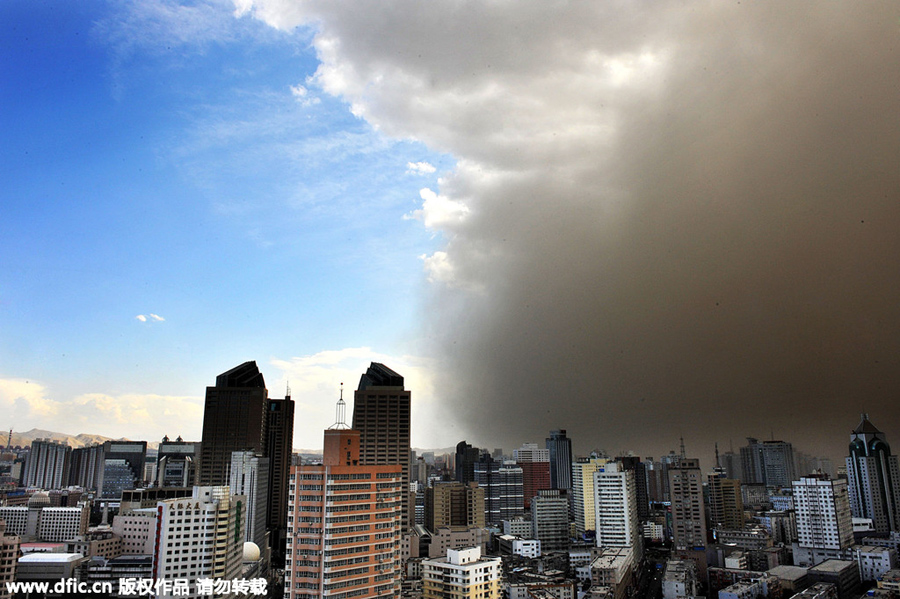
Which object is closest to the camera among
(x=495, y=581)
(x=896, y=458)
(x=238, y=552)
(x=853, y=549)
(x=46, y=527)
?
(x=495, y=581)

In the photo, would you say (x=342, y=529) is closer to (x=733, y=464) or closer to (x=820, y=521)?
(x=820, y=521)

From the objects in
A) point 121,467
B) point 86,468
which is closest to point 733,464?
point 121,467

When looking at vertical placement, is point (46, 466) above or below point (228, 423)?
below

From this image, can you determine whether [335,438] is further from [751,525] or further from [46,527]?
[751,525]

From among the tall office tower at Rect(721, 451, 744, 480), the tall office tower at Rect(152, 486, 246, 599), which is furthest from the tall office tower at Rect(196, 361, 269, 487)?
the tall office tower at Rect(721, 451, 744, 480)

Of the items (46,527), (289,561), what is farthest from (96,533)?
(289,561)

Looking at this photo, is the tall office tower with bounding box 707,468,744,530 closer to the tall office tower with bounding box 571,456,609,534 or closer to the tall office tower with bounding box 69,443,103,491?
the tall office tower with bounding box 571,456,609,534
